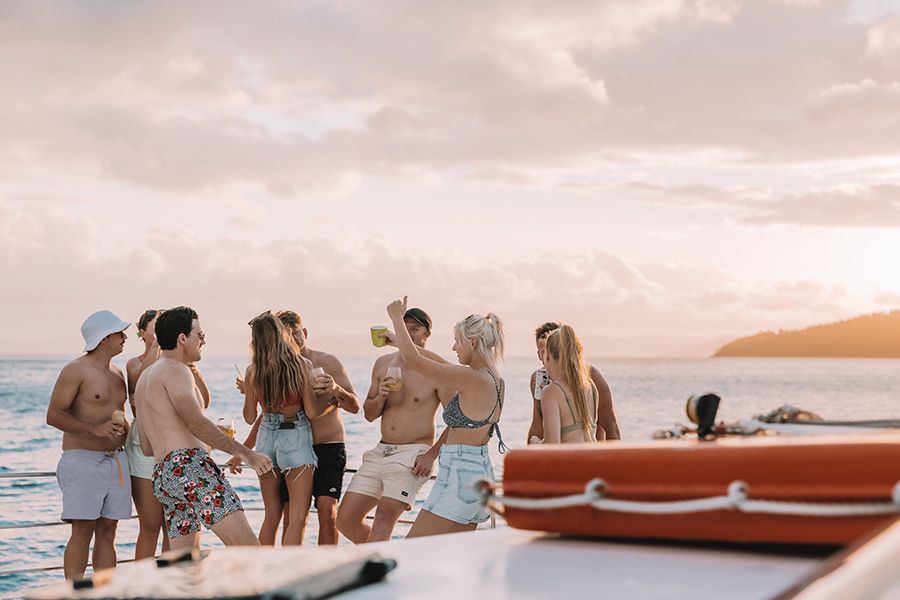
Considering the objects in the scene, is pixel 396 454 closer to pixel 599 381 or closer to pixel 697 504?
pixel 599 381

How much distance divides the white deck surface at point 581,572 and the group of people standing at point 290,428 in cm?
331

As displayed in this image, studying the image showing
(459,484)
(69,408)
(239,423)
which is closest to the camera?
(459,484)

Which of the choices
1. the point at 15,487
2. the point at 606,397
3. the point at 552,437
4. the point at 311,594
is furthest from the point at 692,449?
the point at 15,487

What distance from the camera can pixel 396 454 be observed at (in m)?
7.39

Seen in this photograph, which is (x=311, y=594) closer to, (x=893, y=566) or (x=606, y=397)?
(x=893, y=566)

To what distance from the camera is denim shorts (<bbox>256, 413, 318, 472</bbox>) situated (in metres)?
7.46

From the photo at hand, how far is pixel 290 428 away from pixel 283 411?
0.14 metres

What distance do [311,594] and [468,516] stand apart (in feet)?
14.1

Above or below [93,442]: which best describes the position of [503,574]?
above

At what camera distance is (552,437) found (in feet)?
20.7

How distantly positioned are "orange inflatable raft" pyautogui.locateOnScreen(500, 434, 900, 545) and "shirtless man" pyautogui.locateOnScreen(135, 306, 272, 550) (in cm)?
357

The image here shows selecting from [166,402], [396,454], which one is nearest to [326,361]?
[396,454]

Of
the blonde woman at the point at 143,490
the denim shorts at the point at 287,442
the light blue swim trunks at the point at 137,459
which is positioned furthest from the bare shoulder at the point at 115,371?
the denim shorts at the point at 287,442

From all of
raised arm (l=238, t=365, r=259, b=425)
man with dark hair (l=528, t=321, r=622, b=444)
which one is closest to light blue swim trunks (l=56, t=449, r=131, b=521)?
raised arm (l=238, t=365, r=259, b=425)
